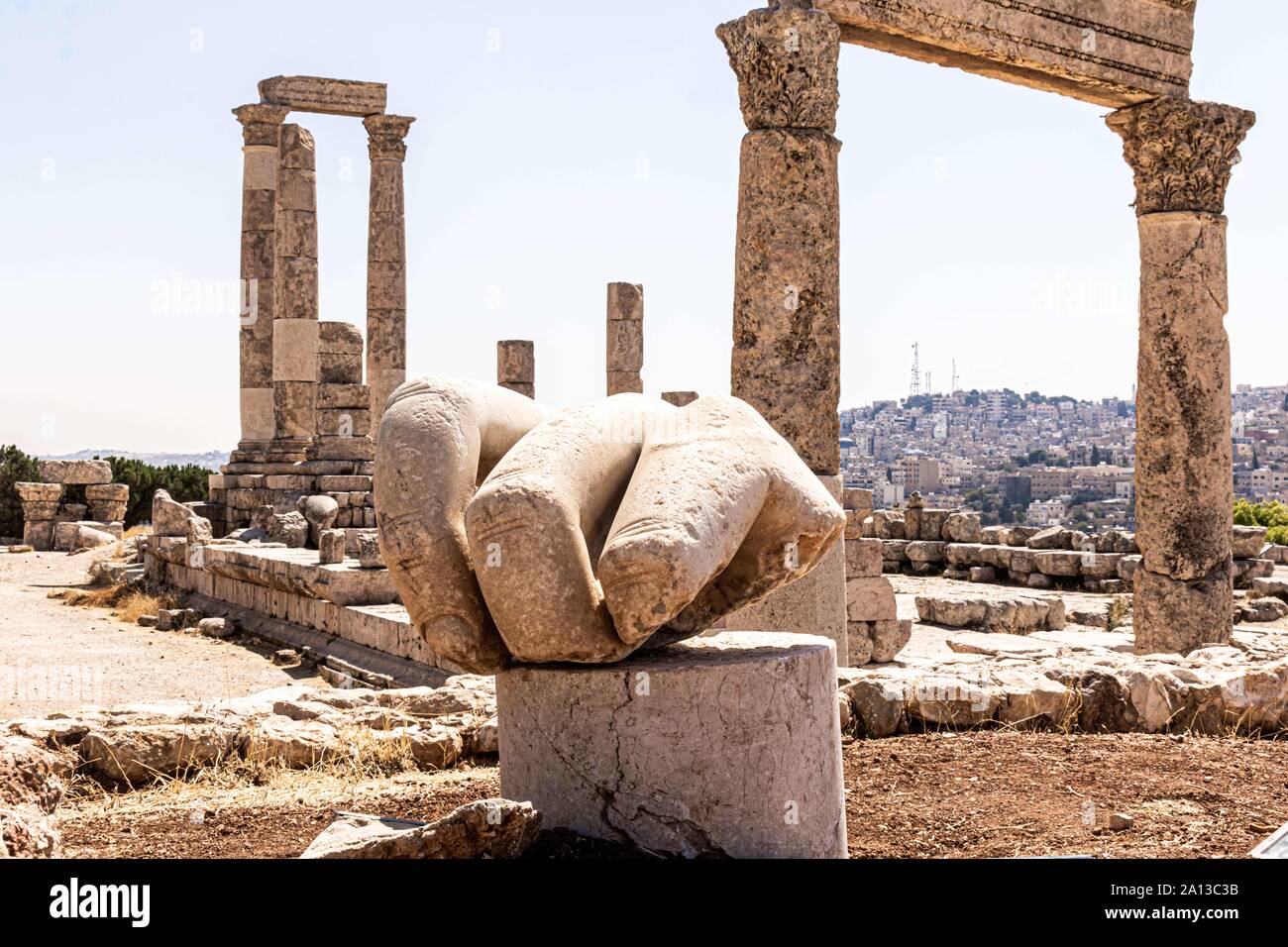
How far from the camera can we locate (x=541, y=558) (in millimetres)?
3564

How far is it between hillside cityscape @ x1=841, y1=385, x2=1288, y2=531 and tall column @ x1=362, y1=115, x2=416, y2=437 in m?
8.81

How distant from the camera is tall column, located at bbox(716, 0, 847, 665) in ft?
25.6

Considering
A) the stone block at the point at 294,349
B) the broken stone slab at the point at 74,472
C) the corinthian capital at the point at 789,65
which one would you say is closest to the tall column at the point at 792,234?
the corinthian capital at the point at 789,65

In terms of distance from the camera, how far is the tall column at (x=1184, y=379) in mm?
9773

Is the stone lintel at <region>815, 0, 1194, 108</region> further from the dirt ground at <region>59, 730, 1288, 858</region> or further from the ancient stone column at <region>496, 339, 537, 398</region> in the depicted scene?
the ancient stone column at <region>496, 339, 537, 398</region>

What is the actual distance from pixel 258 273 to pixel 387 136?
11.5 feet

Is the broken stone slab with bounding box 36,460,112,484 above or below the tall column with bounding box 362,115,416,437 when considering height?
below

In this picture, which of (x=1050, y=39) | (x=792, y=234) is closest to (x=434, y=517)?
(x=792, y=234)

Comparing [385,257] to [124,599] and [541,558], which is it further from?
[541,558]

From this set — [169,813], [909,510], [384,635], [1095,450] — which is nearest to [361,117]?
[909,510]

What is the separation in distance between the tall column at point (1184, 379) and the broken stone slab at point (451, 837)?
25.1ft

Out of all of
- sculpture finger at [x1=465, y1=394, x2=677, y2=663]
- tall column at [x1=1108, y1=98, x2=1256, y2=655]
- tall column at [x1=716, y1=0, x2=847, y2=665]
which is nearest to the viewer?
sculpture finger at [x1=465, y1=394, x2=677, y2=663]

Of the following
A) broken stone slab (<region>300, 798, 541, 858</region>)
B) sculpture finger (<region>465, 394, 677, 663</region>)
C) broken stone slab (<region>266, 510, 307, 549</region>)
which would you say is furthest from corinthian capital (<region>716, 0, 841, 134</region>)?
broken stone slab (<region>266, 510, 307, 549</region>)

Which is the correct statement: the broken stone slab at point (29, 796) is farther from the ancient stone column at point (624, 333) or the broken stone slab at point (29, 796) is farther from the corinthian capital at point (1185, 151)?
the ancient stone column at point (624, 333)
